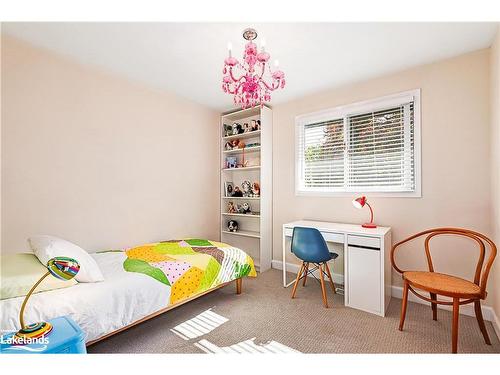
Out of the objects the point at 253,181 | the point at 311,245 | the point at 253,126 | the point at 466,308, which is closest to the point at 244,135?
the point at 253,126

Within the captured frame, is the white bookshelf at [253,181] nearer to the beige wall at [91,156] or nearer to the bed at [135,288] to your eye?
the beige wall at [91,156]

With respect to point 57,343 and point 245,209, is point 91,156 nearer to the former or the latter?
point 57,343

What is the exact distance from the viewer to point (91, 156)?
2543 mm

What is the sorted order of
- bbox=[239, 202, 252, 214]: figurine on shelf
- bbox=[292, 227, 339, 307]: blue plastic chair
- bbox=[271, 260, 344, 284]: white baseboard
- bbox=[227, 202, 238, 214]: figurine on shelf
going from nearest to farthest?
bbox=[292, 227, 339, 307]: blue plastic chair
bbox=[271, 260, 344, 284]: white baseboard
bbox=[239, 202, 252, 214]: figurine on shelf
bbox=[227, 202, 238, 214]: figurine on shelf

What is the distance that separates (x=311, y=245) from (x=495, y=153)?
1.73m

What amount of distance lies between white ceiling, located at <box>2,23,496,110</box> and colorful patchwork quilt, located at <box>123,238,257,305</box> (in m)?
1.97

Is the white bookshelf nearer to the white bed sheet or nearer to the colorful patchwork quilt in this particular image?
the colorful patchwork quilt

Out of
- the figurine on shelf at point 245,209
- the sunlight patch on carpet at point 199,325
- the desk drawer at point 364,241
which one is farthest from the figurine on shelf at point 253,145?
the sunlight patch on carpet at point 199,325

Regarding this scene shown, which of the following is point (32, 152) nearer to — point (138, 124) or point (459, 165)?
point (138, 124)

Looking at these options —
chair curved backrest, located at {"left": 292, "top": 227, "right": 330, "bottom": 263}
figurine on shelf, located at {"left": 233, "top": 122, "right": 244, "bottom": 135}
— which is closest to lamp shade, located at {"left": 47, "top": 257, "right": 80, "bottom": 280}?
chair curved backrest, located at {"left": 292, "top": 227, "right": 330, "bottom": 263}

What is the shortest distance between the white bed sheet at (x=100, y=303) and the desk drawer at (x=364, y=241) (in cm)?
180

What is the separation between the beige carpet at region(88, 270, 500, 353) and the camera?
1.77 metres

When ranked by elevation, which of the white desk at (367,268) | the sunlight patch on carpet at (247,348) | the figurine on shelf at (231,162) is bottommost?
the sunlight patch on carpet at (247,348)

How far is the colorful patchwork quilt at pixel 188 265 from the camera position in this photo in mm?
→ 2016
